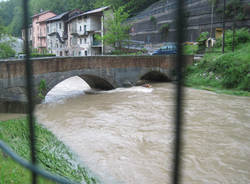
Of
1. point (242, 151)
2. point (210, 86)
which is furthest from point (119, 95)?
point (242, 151)

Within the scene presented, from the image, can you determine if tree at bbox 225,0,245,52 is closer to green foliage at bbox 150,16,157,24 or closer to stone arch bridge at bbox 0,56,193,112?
stone arch bridge at bbox 0,56,193,112

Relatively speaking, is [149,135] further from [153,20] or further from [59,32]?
[59,32]

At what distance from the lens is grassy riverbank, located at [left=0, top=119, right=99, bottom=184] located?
15.4ft

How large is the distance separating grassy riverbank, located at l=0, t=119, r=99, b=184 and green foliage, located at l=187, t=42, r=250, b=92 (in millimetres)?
14178

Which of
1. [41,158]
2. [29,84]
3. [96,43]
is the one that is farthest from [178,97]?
[96,43]

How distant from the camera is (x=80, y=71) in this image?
16922mm

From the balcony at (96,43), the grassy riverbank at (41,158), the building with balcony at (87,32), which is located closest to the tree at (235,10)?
the building with balcony at (87,32)

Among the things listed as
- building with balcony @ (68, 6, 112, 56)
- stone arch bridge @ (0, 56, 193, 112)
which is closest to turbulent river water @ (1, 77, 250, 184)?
stone arch bridge @ (0, 56, 193, 112)

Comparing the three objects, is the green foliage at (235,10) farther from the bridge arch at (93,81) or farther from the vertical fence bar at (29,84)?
the vertical fence bar at (29,84)

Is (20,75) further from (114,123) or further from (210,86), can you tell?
(210,86)

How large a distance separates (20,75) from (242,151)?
35.7 ft

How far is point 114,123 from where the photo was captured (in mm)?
11164

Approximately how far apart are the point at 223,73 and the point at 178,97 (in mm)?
20019

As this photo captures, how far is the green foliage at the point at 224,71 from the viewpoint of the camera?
18.2m
